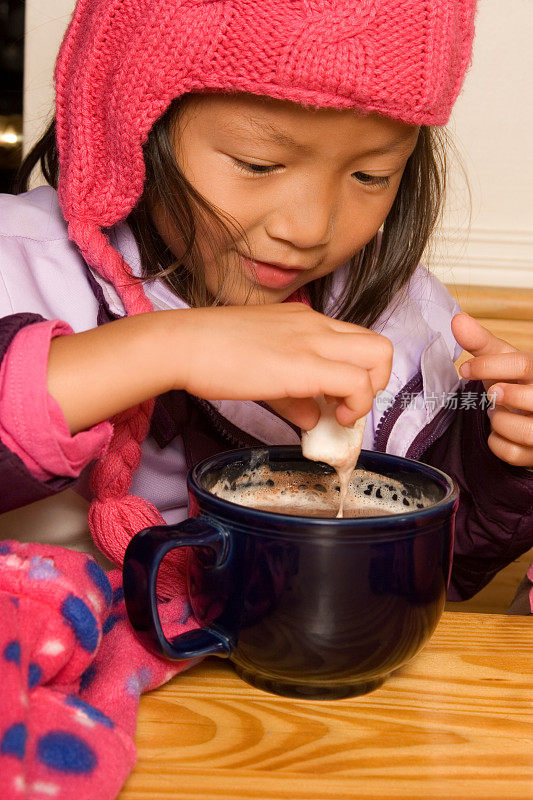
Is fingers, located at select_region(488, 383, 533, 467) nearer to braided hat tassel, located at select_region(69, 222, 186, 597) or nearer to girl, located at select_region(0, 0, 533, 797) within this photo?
girl, located at select_region(0, 0, 533, 797)

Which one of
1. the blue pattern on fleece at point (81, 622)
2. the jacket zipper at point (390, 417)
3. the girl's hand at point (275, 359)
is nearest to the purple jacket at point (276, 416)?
the jacket zipper at point (390, 417)

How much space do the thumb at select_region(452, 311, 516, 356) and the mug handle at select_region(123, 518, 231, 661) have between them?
342 millimetres

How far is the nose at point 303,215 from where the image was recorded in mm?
660

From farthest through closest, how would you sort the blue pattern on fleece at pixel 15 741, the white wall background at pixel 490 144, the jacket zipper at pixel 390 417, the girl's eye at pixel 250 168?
the white wall background at pixel 490 144 → the jacket zipper at pixel 390 417 → the girl's eye at pixel 250 168 → the blue pattern on fleece at pixel 15 741

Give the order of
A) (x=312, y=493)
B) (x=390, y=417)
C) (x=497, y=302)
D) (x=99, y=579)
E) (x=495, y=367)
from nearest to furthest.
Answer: (x=99, y=579)
(x=312, y=493)
(x=495, y=367)
(x=390, y=417)
(x=497, y=302)

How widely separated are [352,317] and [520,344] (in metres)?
0.38

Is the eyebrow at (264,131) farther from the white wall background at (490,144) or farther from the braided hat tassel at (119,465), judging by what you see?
the white wall background at (490,144)

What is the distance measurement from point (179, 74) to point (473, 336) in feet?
1.05

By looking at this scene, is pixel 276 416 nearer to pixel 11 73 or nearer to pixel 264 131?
pixel 264 131

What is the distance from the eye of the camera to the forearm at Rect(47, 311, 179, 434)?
488mm

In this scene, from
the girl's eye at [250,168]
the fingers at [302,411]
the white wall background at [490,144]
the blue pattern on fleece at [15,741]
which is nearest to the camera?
the blue pattern on fleece at [15,741]

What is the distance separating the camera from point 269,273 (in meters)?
0.74

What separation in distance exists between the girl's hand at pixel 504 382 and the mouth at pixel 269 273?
15 centimetres

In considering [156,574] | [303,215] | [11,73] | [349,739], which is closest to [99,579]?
[156,574]
